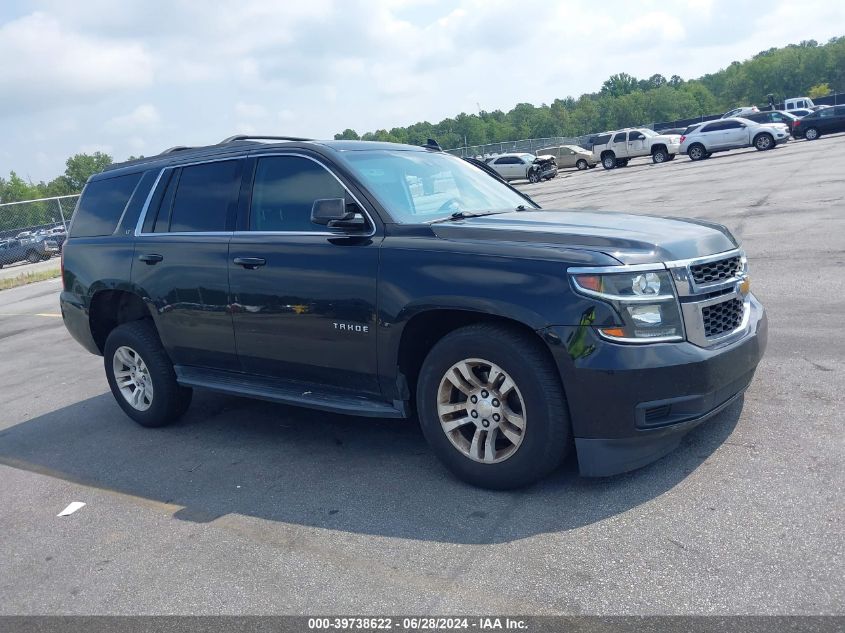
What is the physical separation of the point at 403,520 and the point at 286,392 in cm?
141

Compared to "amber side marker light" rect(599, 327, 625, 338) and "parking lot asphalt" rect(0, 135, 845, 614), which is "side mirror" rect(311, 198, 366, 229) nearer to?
"parking lot asphalt" rect(0, 135, 845, 614)

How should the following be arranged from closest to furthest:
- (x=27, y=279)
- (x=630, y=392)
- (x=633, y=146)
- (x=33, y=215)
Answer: (x=630, y=392) < (x=27, y=279) < (x=33, y=215) < (x=633, y=146)

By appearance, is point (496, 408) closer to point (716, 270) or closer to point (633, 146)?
point (716, 270)

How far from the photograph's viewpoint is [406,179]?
5.14 m

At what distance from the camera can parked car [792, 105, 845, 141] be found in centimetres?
3841

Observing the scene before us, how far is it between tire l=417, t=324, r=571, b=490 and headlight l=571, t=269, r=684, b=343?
0.41m

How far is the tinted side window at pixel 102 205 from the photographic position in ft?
20.6

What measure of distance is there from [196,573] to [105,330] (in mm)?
3456

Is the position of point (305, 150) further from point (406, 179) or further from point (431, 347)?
point (431, 347)

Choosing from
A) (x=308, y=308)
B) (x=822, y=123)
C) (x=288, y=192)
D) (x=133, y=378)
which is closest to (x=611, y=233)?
(x=308, y=308)

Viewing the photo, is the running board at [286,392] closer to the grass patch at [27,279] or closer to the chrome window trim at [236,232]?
the chrome window trim at [236,232]

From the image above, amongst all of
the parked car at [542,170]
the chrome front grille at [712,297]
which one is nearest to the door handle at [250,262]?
the chrome front grille at [712,297]

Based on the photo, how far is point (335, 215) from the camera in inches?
176

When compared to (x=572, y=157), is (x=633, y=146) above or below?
above
